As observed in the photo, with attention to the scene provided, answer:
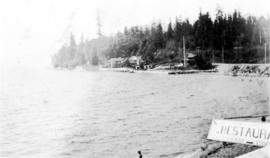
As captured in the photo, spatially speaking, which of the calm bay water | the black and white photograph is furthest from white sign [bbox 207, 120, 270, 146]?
the calm bay water

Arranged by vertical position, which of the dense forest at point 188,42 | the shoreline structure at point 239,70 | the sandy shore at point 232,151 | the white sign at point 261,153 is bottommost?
the sandy shore at point 232,151

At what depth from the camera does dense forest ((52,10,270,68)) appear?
7.13 m

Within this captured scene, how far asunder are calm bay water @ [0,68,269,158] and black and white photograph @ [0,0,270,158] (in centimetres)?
3

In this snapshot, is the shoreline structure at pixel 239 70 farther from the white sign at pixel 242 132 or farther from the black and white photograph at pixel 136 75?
the white sign at pixel 242 132

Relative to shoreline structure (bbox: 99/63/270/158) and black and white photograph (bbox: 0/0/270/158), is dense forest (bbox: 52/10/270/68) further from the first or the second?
shoreline structure (bbox: 99/63/270/158)

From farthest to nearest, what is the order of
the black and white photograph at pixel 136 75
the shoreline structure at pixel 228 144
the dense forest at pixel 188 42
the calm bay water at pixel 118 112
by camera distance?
the calm bay water at pixel 118 112, the dense forest at pixel 188 42, the black and white photograph at pixel 136 75, the shoreline structure at pixel 228 144

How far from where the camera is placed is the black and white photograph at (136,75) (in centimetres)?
663

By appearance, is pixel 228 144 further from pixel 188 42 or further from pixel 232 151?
pixel 188 42

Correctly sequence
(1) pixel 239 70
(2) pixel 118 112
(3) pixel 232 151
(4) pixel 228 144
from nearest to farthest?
1. (3) pixel 232 151
2. (4) pixel 228 144
3. (1) pixel 239 70
4. (2) pixel 118 112

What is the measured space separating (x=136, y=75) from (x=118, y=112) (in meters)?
1.08

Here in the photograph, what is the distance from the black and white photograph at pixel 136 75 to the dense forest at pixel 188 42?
0.02 m

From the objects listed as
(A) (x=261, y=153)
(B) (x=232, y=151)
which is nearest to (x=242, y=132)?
(B) (x=232, y=151)

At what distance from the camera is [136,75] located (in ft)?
28.9

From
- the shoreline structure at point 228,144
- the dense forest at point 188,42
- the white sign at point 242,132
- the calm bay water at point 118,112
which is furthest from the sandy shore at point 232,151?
the dense forest at point 188,42
